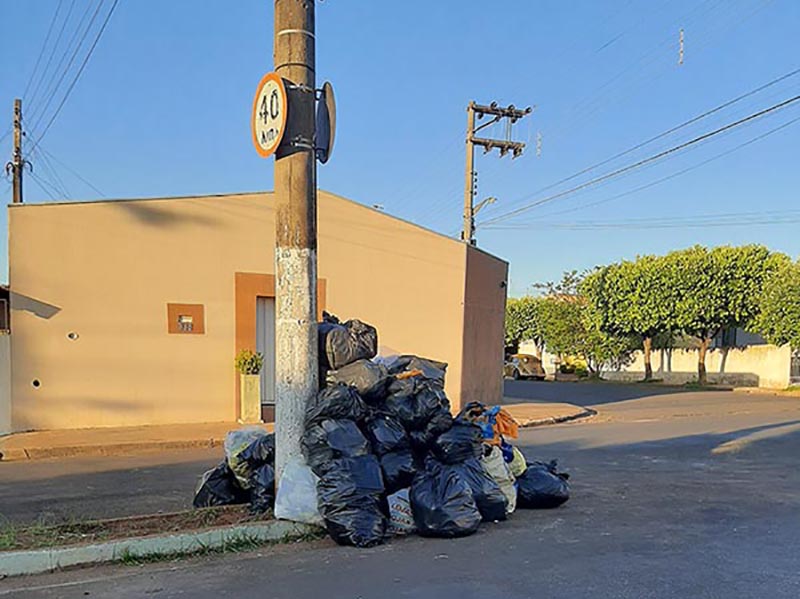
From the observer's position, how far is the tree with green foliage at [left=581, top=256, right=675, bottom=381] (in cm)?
2922

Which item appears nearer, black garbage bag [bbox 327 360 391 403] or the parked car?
black garbage bag [bbox 327 360 391 403]

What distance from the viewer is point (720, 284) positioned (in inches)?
1096

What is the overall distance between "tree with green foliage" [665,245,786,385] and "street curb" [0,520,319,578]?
2662cm

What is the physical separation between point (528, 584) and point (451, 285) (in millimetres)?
11561

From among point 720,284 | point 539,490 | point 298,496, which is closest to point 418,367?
point 539,490

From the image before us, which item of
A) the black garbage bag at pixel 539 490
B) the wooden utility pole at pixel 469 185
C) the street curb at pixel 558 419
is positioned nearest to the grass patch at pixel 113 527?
the black garbage bag at pixel 539 490

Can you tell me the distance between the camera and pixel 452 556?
4660 mm

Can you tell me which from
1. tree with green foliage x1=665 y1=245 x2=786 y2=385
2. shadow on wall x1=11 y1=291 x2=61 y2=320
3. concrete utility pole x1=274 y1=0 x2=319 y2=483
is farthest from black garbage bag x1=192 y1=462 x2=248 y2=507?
tree with green foliage x1=665 y1=245 x2=786 y2=385

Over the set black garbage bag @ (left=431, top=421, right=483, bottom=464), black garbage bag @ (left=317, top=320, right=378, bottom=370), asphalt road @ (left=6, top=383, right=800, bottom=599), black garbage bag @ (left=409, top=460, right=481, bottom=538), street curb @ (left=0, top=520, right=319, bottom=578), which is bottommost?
asphalt road @ (left=6, top=383, right=800, bottom=599)

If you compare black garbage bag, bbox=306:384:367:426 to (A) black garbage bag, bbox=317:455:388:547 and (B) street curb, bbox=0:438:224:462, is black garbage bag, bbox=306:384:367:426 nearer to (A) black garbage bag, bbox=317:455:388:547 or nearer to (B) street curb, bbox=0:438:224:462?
(A) black garbage bag, bbox=317:455:388:547

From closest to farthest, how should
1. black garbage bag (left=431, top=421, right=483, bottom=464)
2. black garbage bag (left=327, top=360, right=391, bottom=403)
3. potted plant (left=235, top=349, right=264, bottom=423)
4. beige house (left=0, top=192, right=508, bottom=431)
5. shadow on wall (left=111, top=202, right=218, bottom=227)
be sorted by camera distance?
black garbage bag (left=431, top=421, right=483, bottom=464) → black garbage bag (left=327, top=360, right=391, bottom=403) → beige house (left=0, top=192, right=508, bottom=431) → shadow on wall (left=111, top=202, right=218, bottom=227) → potted plant (left=235, top=349, right=264, bottom=423)

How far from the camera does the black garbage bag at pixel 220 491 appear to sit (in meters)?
5.87

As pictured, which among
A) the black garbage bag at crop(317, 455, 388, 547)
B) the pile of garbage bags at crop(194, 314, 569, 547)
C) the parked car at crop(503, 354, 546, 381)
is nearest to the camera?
the black garbage bag at crop(317, 455, 388, 547)

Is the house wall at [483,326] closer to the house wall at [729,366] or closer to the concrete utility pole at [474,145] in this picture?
the concrete utility pole at [474,145]
